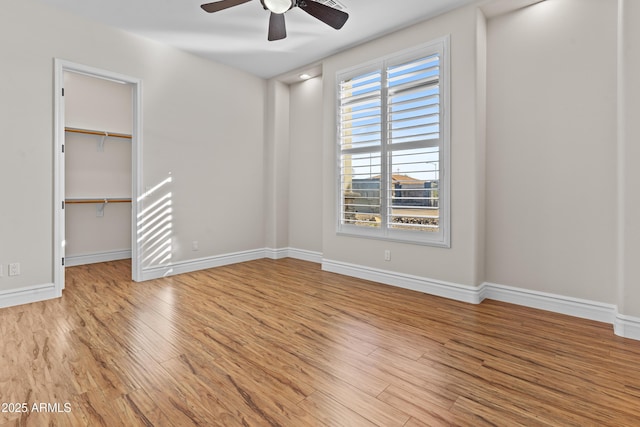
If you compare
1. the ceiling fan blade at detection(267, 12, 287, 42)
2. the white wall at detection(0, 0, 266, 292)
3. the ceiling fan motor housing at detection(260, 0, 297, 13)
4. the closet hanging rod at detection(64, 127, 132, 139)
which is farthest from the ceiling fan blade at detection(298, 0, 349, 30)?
the closet hanging rod at detection(64, 127, 132, 139)

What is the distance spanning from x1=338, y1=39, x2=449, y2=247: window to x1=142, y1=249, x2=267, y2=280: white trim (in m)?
1.80

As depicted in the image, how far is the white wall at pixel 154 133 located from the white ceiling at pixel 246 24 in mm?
286

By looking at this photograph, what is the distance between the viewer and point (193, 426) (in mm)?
1504

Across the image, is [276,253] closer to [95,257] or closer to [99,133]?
[95,257]

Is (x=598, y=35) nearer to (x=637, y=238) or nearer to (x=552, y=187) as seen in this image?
(x=552, y=187)

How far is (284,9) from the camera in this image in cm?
257

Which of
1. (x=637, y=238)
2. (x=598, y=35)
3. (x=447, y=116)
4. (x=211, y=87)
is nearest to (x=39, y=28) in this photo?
→ (x=211, y=87)

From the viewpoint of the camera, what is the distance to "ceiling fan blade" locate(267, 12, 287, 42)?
2795 mm

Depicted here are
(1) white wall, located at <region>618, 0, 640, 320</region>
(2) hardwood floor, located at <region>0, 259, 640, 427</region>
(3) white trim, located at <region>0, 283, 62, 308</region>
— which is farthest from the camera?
(3) white trim, located at <region>0, 283, 62, 308</region>

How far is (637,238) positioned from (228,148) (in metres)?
4.88

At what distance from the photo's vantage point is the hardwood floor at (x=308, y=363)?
1612mm

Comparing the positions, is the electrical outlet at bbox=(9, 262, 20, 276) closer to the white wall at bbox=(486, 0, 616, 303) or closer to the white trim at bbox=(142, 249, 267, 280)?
the white trim at bbox=(142, 249, 267, 280)

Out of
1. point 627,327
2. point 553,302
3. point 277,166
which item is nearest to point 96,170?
point 277,166

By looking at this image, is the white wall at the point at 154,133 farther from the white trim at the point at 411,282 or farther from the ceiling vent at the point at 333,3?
the ceiling vent at the point at 333,3
